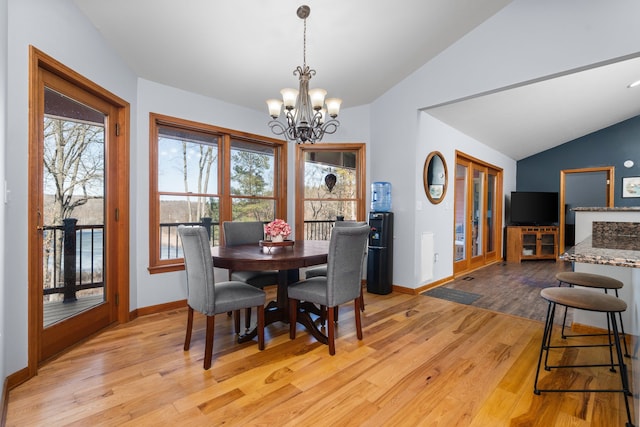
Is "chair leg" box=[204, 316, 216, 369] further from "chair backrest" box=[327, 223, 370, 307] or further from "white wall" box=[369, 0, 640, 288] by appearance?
"white wall" box=[369, 0, 640, 288]

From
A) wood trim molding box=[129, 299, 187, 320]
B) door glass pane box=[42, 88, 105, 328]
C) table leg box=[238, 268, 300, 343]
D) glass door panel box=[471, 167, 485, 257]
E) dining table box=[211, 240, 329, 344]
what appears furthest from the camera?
glass door panel box=[471, 167, 485, 257]

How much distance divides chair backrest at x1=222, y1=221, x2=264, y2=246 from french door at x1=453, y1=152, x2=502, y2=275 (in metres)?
3.15

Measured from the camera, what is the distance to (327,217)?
450 cm

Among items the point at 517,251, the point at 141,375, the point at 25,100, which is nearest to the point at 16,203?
the point at 25,100

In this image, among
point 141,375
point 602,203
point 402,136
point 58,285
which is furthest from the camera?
point 602,203

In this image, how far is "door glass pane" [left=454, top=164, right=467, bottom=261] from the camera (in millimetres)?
5168

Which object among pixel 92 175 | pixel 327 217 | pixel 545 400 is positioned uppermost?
pixel 92 175

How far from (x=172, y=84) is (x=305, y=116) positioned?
1655mm

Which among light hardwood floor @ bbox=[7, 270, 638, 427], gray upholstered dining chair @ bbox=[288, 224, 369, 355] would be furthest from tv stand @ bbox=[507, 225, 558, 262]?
gray upholstered dining chair @ bbox=[288, 224, 369, 355]

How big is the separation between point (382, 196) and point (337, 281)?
2.01m

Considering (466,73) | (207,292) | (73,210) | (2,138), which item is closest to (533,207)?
(466,73)

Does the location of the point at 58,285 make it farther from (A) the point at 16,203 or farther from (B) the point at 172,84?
(B) the point at 172,84

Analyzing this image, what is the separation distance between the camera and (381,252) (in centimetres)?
384

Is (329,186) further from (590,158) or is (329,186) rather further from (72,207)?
(590,158)
